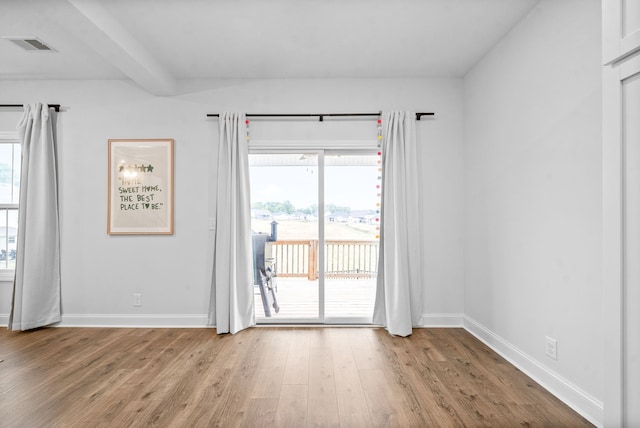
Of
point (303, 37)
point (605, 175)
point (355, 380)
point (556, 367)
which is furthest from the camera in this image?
point (303, 37)

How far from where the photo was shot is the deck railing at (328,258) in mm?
3846

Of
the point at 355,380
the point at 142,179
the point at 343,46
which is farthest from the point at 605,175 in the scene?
the point at 142,179

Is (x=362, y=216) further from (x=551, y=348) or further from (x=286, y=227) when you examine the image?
(x=551, y=348)

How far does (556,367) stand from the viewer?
2309 millimetres

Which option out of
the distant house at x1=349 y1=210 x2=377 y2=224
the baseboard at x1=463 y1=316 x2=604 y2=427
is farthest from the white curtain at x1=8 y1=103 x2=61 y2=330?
the baseboard at x1=463 y1=316 x2=604 y2=427

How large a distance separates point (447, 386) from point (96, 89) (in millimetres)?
4460

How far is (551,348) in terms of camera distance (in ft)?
7.72

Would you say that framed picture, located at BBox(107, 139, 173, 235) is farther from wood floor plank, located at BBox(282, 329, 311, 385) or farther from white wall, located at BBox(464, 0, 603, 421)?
white wall, located at BBox(464, 0, 603, 421)

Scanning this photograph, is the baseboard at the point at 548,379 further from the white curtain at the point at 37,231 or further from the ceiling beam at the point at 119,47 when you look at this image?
the white curtain at the point at 37,231

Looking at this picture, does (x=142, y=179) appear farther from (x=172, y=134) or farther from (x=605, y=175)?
(x=605, y=175)

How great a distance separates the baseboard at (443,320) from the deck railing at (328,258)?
743 mm

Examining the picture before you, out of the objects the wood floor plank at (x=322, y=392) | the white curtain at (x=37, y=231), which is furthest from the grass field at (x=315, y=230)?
the white curtain at (x=37, y=231)

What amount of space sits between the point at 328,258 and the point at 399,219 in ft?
2.97

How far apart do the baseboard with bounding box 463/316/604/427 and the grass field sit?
1483 millimetres
